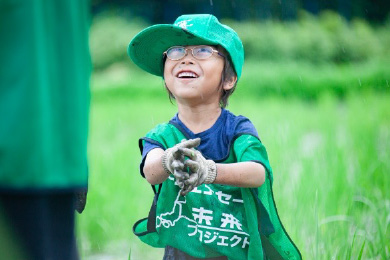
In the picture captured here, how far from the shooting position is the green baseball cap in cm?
203

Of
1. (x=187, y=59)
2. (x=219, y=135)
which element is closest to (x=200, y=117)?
(x=219, y=135)

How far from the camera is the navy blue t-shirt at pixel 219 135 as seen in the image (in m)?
2.03

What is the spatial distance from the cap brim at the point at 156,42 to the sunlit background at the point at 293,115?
0.83 m

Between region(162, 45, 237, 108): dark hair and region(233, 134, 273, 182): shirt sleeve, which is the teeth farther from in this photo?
region(233, 134, 273, 182): shirt sleeve

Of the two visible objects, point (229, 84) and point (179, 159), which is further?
point (229, 84)

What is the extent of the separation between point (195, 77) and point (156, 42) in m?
0.20

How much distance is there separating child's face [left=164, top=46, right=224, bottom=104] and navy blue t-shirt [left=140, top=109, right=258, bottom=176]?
9 cm

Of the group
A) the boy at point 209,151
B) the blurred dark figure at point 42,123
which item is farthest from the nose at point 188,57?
the blurred dark figure at point 42,123

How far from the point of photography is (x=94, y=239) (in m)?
3.38

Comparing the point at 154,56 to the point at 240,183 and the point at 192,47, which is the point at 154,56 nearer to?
the point at 192,47

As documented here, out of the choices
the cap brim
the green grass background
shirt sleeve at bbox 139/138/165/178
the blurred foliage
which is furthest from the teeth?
the blurred foliage

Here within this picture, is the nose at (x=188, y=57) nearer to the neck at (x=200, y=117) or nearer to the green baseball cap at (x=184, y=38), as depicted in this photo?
the green baseball cap at (x=184, y=38)

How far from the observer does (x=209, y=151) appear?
2.04m

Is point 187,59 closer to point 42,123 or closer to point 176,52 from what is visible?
point 176,52
